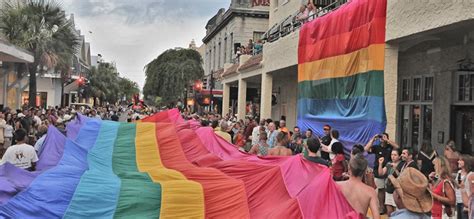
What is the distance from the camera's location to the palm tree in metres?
27.1

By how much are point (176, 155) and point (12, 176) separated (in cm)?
454

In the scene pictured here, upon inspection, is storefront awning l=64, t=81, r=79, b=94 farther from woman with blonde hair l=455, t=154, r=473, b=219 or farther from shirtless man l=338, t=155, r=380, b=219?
shirtless man l=338, t=155, r=380, b=219

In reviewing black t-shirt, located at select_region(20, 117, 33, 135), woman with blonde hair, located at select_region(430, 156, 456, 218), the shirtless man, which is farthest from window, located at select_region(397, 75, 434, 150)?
black t-shirt, located at select_region(20, 117, 33, 135)

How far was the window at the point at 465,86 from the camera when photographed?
12758 millimetres

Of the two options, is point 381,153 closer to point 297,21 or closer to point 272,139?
point 272,139

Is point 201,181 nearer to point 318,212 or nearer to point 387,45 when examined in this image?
point 318,212

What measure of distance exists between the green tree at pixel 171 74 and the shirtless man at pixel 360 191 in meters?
44.1

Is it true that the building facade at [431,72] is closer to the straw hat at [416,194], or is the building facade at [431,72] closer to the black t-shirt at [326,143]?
the black t-shirt at [326,143]

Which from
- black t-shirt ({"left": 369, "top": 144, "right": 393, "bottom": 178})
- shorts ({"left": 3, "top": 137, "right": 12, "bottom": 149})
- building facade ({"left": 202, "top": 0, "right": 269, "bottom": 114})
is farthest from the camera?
building facade ({"left": 202, "top": 0, "right": 269, "bottom": 114})

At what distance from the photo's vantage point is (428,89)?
14555 mm

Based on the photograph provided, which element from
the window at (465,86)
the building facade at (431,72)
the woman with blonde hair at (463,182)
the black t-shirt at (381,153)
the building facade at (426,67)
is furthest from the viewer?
the window at (465,86)

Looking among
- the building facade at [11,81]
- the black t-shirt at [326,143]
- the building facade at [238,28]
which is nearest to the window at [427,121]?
the black t-shirt at [326,143]

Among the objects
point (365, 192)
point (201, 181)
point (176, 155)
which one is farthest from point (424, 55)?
point (365, 192)

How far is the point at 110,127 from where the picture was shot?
14.4 meters
